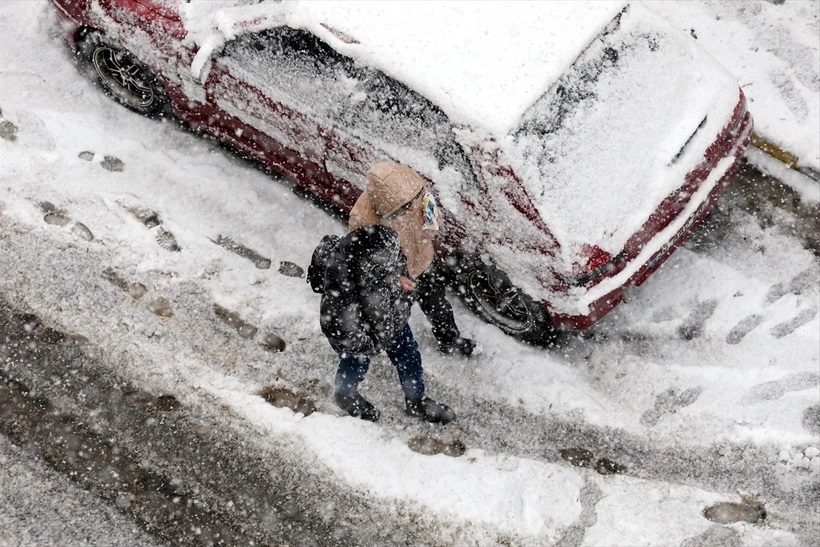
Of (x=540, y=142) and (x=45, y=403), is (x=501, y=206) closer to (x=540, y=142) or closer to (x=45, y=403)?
(x=540, y=142)

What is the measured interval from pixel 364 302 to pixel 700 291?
2831mm

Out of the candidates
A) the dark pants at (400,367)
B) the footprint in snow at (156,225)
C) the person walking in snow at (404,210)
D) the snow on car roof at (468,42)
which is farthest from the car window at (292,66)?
the dark pants at (400,367)

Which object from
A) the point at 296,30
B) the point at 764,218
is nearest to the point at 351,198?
the point at 296,30

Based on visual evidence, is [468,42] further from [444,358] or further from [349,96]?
[444,358]

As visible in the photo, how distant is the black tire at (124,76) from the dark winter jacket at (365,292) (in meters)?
2.73

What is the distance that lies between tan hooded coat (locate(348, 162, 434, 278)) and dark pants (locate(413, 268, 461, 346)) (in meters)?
0.61

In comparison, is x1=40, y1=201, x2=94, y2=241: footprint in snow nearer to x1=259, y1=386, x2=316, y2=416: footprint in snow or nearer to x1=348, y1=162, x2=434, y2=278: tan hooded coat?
x1=259, y1=386, x2=316, y2=416: footprint in snow

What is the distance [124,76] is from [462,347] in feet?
10.7

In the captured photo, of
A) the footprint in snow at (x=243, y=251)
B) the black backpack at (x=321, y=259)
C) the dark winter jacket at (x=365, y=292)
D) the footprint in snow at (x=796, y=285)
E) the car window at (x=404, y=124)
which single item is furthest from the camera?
the footprint in snow at (x=243, y=251)

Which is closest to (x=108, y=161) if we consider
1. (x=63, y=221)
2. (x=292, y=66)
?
(x=63, y=221)

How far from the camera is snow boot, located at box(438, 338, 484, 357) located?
5.26 metres

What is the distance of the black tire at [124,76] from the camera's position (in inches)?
225

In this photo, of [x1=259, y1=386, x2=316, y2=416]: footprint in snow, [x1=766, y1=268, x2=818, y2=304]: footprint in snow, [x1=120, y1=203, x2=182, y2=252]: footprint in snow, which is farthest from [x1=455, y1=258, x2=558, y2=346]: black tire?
[x1=120, y1=203, x2=182, y2=252]: footprint in snow

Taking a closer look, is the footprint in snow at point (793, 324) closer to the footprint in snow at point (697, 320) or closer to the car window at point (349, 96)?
the footprint in snow at point (697, 320)
